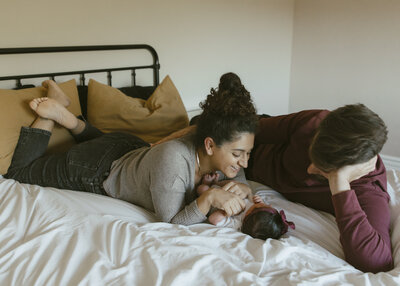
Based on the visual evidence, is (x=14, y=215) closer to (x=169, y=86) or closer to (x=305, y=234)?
(x=305, y=234)

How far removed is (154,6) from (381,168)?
1771mm

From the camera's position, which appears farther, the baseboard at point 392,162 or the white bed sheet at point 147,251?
the baseboard at point 392,162

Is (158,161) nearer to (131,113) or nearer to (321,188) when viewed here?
(321,188)

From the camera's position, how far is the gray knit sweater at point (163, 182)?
49.4 inches

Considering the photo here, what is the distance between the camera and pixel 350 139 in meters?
1.02

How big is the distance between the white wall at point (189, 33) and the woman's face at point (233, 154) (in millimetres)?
1246

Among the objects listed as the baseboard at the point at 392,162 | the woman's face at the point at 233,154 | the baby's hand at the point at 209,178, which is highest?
the woman's face at the point at 233,154

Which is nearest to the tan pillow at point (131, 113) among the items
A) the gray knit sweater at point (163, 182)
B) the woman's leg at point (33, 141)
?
the woman's leg at point (33, 141)

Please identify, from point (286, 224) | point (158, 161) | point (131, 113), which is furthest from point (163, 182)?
point (131, 113)

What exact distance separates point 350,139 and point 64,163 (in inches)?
45.7

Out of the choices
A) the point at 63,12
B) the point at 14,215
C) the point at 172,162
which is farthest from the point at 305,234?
the point at 63,12

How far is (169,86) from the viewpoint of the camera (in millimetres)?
2131

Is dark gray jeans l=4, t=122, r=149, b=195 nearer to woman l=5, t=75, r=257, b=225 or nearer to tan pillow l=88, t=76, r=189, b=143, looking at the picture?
woman l=5, t=75, r=257, b=225

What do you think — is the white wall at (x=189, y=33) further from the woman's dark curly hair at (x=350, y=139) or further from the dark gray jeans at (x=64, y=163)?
the woman's dark curly hair at (x=350, y=139)
